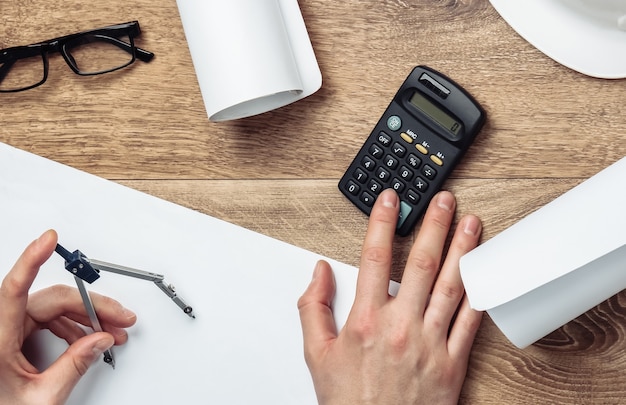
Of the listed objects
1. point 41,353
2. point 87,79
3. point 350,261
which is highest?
point 87,79

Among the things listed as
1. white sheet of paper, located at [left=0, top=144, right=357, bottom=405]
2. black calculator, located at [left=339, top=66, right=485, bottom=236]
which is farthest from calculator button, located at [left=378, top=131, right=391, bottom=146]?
white sheet of paper, located at [left=0, top=144, right=357, bottom=405]

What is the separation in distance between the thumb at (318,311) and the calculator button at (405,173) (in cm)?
10

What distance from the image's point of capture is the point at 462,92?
0.56 m

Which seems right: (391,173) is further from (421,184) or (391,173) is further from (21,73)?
(21,73)

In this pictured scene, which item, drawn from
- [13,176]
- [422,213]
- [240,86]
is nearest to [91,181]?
[13,176]

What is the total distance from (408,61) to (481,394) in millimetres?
295

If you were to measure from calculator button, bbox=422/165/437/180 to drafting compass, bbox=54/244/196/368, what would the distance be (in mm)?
244

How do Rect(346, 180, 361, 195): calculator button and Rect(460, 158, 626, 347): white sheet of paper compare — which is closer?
Rect(460, 158, 626, 347): white sheet of paper

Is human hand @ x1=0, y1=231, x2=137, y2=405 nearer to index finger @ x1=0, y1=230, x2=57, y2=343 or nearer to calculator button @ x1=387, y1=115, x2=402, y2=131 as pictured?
index finger @ x1=0, y1=230, x2=57, y2=343

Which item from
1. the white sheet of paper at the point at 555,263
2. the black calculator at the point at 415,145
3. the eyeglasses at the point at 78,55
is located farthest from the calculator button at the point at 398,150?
the eyeglasses at the point at 78,55

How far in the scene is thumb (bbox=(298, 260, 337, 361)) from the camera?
23.1 inches

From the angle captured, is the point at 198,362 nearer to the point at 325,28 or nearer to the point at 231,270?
the point at 231,270

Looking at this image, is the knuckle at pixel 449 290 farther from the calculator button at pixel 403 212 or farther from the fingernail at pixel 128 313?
the fingernail at pixel 128 313

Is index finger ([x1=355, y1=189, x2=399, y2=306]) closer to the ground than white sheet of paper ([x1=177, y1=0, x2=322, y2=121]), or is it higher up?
closer to the ground
